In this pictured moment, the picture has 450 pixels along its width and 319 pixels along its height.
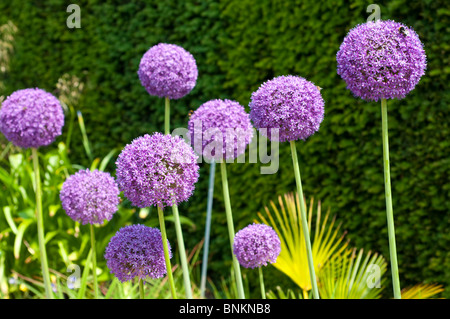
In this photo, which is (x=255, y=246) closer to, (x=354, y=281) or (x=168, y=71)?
(x=168, y=71)

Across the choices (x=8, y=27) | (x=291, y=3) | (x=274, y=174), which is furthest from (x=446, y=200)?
(x=8, y=27)

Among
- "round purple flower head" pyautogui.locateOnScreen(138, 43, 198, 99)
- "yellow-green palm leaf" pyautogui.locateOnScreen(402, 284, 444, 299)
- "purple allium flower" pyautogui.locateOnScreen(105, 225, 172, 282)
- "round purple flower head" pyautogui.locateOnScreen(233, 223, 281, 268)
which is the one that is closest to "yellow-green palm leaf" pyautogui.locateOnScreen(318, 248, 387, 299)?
"yellow-green palm leaf" pyautogui.locateOnScreen(402, 284, 444, 299)

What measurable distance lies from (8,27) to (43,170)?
2.32 m

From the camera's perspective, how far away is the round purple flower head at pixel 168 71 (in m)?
2.32

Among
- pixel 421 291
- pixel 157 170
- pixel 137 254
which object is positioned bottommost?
pixel 421 291

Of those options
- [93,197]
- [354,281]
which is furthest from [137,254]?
[354,281]

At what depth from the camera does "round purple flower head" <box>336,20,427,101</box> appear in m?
1.58

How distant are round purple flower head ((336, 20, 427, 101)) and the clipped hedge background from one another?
180 centimetres

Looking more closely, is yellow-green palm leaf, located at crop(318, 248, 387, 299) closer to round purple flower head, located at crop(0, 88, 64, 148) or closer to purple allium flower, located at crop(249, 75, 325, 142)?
purple allium flower, located at crop(249, 75, 325, 142)

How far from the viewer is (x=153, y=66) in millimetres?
2336

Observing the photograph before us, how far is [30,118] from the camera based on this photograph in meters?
2.26

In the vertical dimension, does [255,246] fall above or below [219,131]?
below

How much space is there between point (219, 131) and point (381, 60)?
71cm

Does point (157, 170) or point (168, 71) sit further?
point (168, 71)
